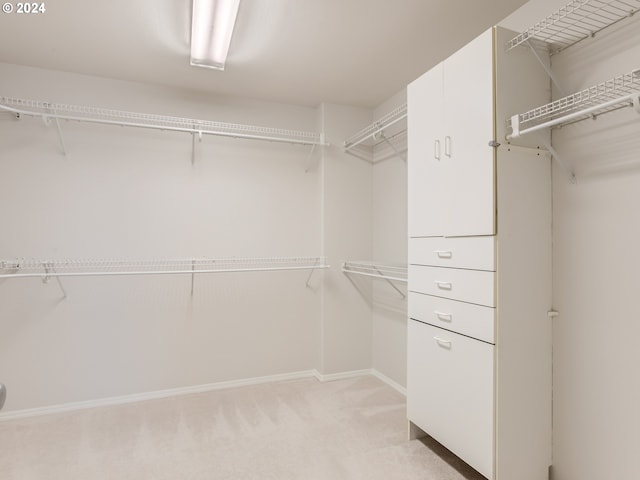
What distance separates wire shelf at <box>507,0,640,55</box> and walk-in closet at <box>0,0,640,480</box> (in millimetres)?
10

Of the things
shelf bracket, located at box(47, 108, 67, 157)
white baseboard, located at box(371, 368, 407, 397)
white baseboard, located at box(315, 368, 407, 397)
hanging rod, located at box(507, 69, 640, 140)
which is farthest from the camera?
white baseboard, located at box(315, 368, 407, 397)

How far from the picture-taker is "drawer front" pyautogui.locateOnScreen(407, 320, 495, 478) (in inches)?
69.1

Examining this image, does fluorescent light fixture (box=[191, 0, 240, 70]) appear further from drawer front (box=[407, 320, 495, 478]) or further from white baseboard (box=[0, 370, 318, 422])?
white baseboard (box=[0, 370, 318, 422])

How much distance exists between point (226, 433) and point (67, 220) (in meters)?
1.95

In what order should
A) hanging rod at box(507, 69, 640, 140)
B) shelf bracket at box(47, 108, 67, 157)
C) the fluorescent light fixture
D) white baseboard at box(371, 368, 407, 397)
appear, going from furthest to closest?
white baseboard at box(371, 368, 407, 397), shelf bracket at box(47, 108, 67, 157), the fluorescent light fixture, hanging rod at box(507, 69, 640, 140)

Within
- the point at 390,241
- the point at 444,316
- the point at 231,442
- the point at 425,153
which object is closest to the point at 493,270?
the point at 444,316

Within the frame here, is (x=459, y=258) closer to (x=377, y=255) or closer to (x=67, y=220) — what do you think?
(x=377, y=255)

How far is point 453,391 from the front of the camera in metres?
1.95

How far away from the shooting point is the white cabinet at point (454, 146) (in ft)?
5.83

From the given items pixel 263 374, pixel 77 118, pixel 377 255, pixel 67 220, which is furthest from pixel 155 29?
pixel 263 374

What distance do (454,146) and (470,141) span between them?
0.37 ft

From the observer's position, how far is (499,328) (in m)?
1.71

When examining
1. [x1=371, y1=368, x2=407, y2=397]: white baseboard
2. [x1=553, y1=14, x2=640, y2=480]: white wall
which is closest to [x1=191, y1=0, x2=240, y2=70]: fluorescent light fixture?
[x1=553, y1=14, x2=640, y2=480]: white wall

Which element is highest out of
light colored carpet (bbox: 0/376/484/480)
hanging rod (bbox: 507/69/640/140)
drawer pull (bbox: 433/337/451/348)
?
hanging rod (bbox: 507/69/640/140)
